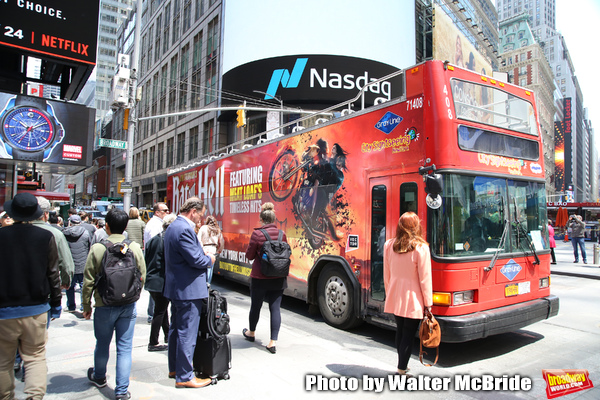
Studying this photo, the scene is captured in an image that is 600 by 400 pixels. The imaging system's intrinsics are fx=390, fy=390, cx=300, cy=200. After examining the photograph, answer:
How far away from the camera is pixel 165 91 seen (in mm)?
45875

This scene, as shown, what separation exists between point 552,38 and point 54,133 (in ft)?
590

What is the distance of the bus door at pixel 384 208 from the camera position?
17.7 feet

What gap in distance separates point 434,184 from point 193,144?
3668 centimetres

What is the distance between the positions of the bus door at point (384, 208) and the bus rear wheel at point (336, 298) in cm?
49

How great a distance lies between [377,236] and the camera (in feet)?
19.4

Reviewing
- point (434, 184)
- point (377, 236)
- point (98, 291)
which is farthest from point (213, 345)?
point (434, 184)

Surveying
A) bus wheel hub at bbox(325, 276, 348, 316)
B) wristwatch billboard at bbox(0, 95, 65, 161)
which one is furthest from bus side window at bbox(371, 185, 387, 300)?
wristwatch billboard at bbox(0, 95, 65, 161)

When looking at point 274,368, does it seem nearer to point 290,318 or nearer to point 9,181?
point 290,318

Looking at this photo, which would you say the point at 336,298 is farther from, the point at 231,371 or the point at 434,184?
the point at 434,184

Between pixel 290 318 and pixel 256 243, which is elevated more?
pixel 256 243

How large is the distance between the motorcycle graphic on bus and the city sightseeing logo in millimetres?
3464

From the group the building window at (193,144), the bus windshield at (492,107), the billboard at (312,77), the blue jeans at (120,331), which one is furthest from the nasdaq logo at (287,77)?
the blue jeans at (120,331)

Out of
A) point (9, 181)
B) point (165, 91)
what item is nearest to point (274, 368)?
point (9, 181)

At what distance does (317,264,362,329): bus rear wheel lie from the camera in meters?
6.22
